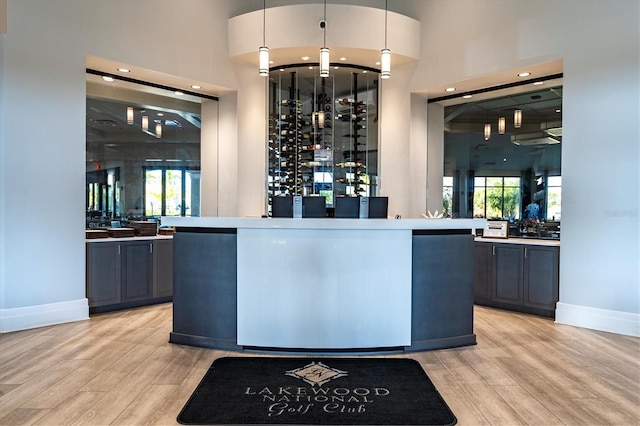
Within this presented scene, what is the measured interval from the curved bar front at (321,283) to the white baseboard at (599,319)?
5.71ft

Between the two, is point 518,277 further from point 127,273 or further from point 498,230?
point 127,273

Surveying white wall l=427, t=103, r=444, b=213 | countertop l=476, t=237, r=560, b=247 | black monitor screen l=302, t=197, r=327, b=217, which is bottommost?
countertop l=476, t=237, r=560, b=247

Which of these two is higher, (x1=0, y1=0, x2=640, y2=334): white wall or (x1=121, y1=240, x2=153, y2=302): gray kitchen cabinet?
(x1=0, y1=0, x2=640, y2=334): white wall

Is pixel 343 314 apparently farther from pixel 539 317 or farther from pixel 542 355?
pixel 539 317

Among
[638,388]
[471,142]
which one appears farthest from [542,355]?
[471,142]

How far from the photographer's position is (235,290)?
12.3 ft

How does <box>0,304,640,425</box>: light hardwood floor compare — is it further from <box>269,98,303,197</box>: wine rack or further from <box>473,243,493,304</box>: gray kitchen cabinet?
<box>269,98,303,197</box>: wine rack

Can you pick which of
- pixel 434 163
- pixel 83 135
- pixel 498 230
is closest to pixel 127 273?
pixel 83 135

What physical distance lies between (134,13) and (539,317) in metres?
5.89

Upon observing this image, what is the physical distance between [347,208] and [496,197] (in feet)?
7.73

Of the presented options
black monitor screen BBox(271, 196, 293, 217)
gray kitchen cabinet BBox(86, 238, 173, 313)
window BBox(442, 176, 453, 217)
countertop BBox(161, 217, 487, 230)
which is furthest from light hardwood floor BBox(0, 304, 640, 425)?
window BBox(442, 176, 453, 217)

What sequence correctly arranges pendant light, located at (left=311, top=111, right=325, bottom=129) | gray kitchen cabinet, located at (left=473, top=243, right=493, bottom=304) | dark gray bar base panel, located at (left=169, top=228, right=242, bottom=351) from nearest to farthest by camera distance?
dark gray bar base panel, located at (left=169, top=228, right=242, bottom=351), gray kitchen cabinet, located at (left=473, top=243, right=493, bottom=304), pendant light, located at (left=311, top=111, right=325, bottom=129)

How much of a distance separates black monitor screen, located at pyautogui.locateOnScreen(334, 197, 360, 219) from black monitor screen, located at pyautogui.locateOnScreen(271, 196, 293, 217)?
0.64 m

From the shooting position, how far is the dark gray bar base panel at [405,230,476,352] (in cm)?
379
